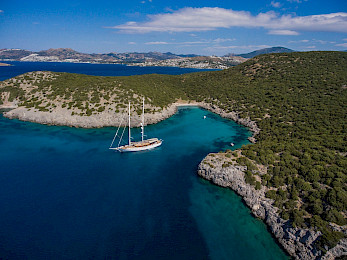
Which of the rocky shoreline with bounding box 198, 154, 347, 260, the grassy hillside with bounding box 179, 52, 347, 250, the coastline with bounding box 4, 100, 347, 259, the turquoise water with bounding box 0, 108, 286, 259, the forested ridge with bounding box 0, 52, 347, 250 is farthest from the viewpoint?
the forested ridge with bounding box 0, 52, 347, 250

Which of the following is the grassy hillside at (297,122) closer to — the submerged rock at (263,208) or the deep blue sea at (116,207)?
the submerged rock at (263,208)

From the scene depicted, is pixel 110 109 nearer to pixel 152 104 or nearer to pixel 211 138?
pixel 152 104

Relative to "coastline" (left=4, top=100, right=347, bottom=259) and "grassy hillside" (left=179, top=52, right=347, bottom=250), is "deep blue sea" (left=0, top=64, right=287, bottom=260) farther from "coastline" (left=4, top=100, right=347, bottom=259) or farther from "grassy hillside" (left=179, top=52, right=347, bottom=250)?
"grassy hillside" (left=179, top=52, right=347, bottom=250)

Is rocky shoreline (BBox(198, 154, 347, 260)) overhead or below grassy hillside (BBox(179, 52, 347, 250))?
below

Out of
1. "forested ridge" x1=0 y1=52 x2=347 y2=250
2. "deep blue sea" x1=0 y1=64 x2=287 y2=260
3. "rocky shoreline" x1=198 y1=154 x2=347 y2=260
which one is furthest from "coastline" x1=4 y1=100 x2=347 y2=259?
"deep blue sea" x1=0 y1=64 x2=287 y2=260

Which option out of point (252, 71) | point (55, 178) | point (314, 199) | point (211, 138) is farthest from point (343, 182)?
point (252, 71)

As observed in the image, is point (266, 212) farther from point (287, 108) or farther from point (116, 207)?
point (287, 108)

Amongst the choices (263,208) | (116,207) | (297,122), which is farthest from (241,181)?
(297,122)
